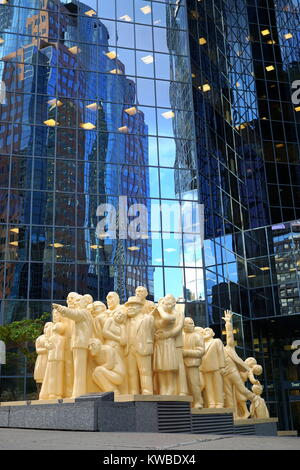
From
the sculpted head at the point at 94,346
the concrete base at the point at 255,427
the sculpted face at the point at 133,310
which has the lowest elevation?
the concrete base at the point at 255,427

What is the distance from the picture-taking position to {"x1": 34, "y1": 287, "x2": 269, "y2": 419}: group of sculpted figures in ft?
44.7

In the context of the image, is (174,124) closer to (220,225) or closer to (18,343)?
(220,225)

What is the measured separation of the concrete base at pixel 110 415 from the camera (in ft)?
33.1

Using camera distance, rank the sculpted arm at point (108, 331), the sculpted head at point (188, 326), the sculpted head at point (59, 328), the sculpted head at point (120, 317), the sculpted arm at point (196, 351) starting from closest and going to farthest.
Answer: the sculpted arm at point (108, 331) < the sculpted head at point (120, 317) < the sculpted head at point (59, 328) < the sculpted arm at point (196, 351) < the sculpted head at point (188, 326)

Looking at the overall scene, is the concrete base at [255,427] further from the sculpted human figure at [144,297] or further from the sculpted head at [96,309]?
the sculpted head at [96,309]

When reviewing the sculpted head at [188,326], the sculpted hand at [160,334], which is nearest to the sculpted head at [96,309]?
the sculpted hand at [160,334]

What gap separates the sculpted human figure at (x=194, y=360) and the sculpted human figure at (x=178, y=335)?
2.02 ft

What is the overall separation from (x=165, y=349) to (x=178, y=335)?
543 mm

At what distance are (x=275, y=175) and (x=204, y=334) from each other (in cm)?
3136

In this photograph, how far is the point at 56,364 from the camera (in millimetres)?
14922

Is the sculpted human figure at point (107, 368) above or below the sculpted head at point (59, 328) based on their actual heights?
below

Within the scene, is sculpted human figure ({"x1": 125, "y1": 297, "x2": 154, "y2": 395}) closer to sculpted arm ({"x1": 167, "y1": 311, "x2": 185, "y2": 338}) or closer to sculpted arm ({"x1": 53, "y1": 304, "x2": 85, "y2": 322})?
sculpted arm ({"x1": 167, "y1": 311, "x2": 185, "y2": 338})

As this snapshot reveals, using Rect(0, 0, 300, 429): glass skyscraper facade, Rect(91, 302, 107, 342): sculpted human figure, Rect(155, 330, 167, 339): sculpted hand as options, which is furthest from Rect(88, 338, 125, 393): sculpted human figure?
Rect(0, 0, 300, 429): glass skyscraper facade

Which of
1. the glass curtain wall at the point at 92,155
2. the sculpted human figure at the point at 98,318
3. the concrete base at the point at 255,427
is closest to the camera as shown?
the sculpted human figure at the point at 98,318
